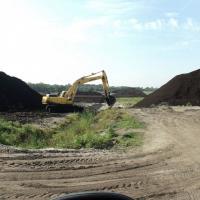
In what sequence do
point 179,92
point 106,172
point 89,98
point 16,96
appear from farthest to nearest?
1. point 89,98
2. point 16,96
3. point 179,92
4. point 106,172

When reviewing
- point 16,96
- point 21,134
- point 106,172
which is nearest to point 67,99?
point 16,96

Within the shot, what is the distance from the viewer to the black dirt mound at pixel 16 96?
55.0 meters

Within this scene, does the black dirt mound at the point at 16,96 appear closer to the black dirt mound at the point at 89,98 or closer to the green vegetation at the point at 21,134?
the black dirt mound at the point at 89,98

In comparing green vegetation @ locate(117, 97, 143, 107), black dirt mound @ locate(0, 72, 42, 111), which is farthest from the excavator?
green vegetation @ locate(117, 97, 143, 107)

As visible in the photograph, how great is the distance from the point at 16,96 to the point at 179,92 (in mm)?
18037

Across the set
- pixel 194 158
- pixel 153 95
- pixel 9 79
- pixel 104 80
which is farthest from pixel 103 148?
pixel 9 79

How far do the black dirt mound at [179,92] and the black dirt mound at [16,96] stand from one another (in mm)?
11896

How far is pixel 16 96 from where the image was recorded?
58969 mm

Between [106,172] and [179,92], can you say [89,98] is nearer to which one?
[179,92]

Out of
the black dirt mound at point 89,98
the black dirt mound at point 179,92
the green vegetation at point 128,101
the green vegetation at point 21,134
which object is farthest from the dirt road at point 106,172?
the black dirt mound at point 89,98

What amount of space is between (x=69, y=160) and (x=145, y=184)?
3.27 metres

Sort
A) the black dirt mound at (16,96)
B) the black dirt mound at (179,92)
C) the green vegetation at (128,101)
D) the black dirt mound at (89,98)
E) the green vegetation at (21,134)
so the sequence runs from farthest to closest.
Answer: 1. the black dirt mound at (89,98)
2. the green vegetation at (128,101)
3. the black dirt mound at (16,96)
4. the black dirt mound at (179,92)
5. the green vegetation at (21,134)

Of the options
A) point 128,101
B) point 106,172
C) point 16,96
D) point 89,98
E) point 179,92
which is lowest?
point 106,172

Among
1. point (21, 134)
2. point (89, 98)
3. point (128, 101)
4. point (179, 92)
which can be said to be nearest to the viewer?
point (21, 134)
